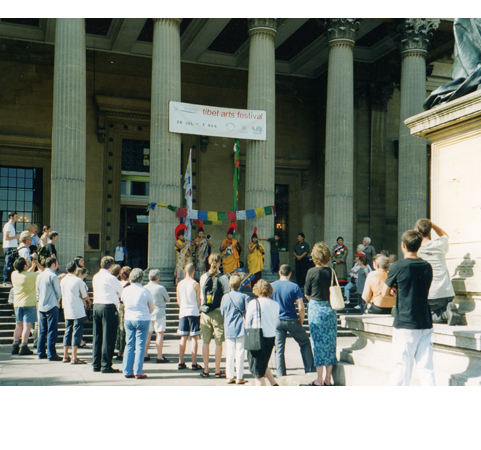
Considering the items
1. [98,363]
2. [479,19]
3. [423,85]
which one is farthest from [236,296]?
[423,85]

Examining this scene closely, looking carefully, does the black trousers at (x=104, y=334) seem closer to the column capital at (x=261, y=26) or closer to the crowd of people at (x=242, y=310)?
the crowd of people at (x=242, y=310)

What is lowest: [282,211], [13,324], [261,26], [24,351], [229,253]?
[24,351]

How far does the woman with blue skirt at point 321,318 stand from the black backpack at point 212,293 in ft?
7.04

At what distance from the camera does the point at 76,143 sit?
1593 centimetres

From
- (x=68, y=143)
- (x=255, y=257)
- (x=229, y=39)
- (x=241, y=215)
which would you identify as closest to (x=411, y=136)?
(x=241, y=215)

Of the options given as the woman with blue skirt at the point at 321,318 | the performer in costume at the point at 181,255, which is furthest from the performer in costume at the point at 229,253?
the woman with blue skirt at the point at 321,318

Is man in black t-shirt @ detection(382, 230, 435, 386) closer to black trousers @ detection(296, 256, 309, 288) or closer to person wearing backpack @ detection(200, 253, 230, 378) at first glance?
person wearing backpack @ detection(200, 253, 230, 378)

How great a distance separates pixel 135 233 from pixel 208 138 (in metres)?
5.35

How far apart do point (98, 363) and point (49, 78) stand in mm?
16177

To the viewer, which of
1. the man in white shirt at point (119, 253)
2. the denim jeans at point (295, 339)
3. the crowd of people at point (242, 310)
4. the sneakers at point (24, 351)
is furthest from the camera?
the man in white shirt at point (119, 253)

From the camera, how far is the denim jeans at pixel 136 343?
27.0 feet

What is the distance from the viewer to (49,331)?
9984mm

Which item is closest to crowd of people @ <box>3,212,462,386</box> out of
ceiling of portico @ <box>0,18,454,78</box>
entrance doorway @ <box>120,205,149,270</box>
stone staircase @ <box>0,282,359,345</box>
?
stone staircase @ <box>0,282,359,345</box>

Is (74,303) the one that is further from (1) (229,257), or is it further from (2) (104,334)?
(1) (229,257)
